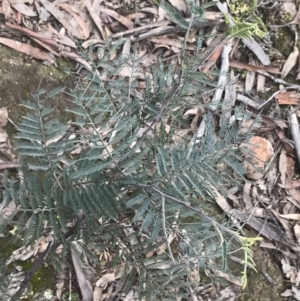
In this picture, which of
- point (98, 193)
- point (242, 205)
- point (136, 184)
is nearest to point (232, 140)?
point (136, 184)

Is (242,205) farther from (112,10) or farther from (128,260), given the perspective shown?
(112,10)

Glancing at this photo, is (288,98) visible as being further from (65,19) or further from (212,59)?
(65,19)

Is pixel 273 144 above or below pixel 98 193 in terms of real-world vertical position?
below

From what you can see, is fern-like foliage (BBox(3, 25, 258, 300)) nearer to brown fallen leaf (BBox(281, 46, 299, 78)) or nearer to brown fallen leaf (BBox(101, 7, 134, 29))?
brown fallen leaf (BBox(101, 7, 134, 29))

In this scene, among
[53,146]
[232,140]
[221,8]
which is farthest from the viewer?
[221,8]

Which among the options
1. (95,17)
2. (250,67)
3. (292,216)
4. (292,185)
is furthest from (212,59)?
(292,216)

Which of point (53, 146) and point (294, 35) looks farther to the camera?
point (294, 35)
